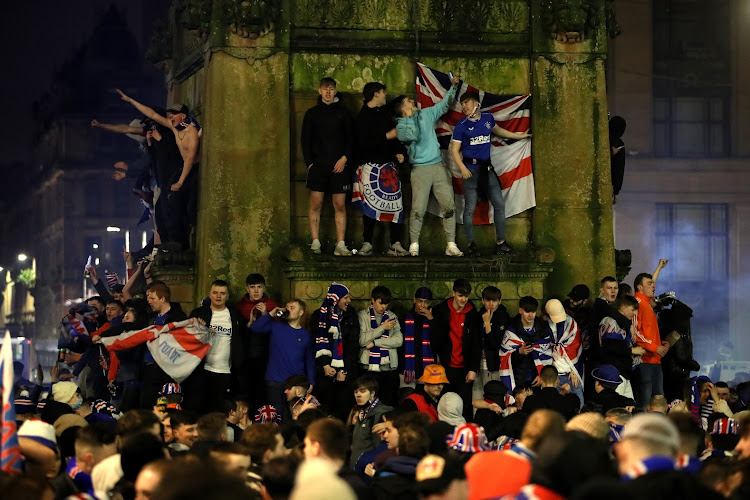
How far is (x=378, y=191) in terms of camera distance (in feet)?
65.8

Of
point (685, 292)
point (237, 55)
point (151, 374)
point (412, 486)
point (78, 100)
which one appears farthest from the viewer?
point (78, 100)

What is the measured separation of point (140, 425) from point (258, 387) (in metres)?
7.63

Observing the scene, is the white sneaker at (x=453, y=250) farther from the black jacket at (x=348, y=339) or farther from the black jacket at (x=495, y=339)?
the black jacket at (x=348, y=339)

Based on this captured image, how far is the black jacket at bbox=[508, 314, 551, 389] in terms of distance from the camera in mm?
18781

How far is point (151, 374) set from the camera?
18859mm

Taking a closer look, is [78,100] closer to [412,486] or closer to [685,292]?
[685,292]

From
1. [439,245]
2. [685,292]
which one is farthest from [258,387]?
[685,292]

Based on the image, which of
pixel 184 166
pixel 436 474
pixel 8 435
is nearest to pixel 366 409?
pixel 184 166

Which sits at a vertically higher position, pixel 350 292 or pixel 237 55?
pixel 237 55

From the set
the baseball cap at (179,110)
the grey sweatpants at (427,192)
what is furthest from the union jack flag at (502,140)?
the baseball cap at (179,110)

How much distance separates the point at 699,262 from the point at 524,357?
32.8 metres

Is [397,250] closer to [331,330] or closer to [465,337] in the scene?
[465,337]

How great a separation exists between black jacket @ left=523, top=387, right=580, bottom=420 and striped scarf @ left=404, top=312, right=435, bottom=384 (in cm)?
234

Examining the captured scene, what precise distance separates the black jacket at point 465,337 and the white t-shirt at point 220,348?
7.82 ft
